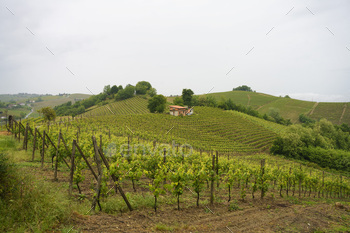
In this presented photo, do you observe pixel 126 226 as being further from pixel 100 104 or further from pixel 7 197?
pixel 100 104

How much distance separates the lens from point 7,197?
Result: 4.83 meters

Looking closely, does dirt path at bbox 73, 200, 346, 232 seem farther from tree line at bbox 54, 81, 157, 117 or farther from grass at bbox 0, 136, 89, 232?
tree line at bbox 54, 81, 157, 117

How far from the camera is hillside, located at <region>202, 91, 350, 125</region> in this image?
3113 inches

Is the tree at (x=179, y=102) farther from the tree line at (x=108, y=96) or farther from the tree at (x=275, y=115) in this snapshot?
the tree at (x=275, y=115)

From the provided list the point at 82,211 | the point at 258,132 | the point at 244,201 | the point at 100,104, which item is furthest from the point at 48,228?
the point at 100,104

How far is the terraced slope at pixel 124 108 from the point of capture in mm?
67750

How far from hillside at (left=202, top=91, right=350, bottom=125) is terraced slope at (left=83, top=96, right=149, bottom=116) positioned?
37.2 m

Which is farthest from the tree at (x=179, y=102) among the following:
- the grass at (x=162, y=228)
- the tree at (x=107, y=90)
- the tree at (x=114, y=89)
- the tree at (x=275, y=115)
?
the grass at (x=162, y=228)

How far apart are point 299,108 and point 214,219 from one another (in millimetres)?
102141

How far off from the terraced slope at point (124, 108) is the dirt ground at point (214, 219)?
61.3 m

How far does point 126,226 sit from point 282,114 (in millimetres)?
96259

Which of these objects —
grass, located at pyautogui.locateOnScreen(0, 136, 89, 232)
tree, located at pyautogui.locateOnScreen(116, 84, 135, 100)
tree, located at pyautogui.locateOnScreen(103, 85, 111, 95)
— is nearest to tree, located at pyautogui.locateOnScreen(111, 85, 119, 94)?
tree, located at pyautogui.locateOnScreen(103, 85, 111, 95)

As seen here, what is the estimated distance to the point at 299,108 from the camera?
89938 millimetres

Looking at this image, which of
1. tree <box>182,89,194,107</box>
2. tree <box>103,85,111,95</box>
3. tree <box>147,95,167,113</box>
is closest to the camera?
tree <box>147,95,167,113</box>
